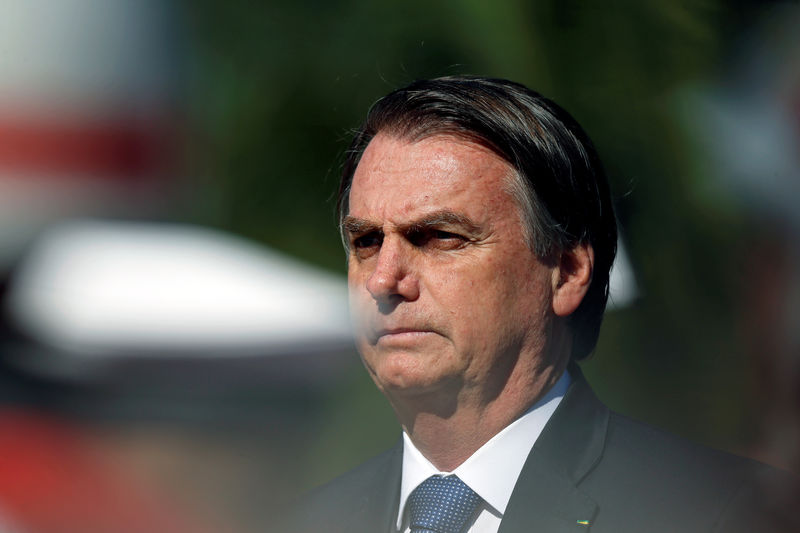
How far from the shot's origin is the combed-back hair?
1.27m

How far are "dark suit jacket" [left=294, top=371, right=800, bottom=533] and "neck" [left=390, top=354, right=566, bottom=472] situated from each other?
6 centimetres

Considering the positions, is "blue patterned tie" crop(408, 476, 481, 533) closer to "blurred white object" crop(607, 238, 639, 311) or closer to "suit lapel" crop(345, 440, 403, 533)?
"suit lapel" crop(345, 440, 403, 533)

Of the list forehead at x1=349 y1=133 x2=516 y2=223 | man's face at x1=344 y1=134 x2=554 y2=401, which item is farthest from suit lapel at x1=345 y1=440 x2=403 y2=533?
forehead at x1=349 y1=133 x2=516 y2=223

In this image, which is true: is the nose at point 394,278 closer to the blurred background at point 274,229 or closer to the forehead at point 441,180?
the forehead at point 441,180

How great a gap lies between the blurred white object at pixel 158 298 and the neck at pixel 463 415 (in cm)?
18

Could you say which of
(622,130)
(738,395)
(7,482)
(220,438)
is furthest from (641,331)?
(7,482)

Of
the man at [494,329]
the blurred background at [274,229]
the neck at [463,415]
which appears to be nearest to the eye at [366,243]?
the man at [494,329]

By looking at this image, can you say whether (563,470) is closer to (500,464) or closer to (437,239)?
(500,464)

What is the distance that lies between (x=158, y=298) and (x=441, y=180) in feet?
1.46

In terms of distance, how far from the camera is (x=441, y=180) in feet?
4.03

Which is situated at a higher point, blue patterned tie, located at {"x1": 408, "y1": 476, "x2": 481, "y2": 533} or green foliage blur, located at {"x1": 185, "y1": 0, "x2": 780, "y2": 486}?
green foliage blur, located at {"x1": 185, "y1": 0, "x2": 780, "y2": 486}

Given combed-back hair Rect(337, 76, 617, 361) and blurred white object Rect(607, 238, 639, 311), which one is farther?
blurred white object Rect(607, 238, 639, 311)

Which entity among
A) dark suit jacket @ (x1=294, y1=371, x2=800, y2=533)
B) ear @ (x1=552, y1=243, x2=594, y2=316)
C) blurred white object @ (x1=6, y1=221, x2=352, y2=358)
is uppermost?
ear @ (x1=552, y1=243, x2=594, y2=316)

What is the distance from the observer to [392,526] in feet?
4.47
